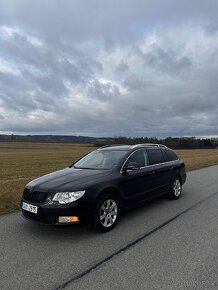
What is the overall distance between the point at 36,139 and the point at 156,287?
374 feet

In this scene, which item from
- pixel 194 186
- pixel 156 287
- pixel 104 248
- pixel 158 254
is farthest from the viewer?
pixel 194 186

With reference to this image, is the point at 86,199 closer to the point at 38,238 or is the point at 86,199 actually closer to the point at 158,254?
the point at 38,238

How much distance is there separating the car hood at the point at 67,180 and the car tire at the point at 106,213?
1.39 ft

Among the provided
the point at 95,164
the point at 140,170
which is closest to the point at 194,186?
the point at 140,170

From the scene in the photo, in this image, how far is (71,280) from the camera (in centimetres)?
337

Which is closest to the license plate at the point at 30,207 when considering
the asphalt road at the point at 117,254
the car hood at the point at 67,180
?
the car hood at the point at 67,180

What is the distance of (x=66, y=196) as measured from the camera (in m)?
4.79

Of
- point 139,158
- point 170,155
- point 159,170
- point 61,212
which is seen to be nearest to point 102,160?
point 139,158

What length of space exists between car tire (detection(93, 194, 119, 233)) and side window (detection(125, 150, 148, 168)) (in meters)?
1.08

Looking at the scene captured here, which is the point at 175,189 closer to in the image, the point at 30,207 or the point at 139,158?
the point at 139,158

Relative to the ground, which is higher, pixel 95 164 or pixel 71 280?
pixel 95 164

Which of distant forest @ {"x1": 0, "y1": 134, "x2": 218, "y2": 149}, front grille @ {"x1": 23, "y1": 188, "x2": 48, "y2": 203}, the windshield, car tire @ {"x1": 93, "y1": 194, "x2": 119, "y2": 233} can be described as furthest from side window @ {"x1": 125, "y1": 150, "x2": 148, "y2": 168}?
distant forest @ {"x1": 0, "y1": 134, "x2": 218, "y2": 149}

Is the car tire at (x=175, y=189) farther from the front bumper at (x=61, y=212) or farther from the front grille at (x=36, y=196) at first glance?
the front grille at (x=36, y=196)

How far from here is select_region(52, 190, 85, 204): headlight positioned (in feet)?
15.6
